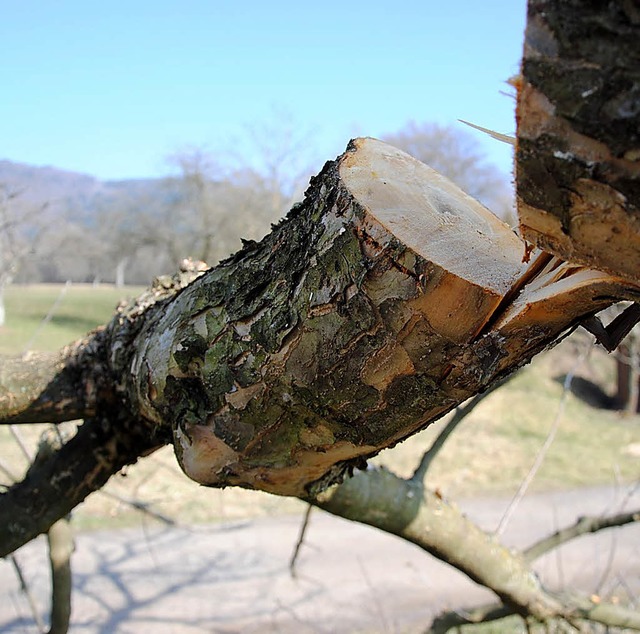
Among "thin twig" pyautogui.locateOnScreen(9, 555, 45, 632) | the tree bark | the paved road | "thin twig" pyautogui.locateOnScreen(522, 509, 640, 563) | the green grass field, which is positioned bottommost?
the green grass field

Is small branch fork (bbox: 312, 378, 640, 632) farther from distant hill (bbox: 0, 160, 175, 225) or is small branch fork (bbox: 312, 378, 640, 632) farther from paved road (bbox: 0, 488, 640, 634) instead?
distant hill (bbox: 0, 160, 175, 225)

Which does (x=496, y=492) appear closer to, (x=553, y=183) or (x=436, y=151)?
(x=553, y=183)

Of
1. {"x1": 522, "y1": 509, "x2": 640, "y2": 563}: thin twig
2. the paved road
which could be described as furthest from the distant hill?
{"x1": 522, "y1": 509, "x2": 640, "y2": 563}: thin twig

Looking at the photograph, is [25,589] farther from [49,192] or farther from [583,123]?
[49,192]

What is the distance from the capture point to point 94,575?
5.46 m

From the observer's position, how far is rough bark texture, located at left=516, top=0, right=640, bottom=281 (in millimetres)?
542

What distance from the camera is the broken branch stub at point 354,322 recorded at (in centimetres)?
85

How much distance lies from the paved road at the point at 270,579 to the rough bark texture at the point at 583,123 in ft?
13.9

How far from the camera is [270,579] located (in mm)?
5531

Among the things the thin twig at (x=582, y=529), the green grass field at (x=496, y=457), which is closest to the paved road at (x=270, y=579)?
the green grass field at (x=496, y=457)

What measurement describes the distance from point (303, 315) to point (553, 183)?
17.7 inches

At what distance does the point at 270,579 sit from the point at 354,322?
5148mm

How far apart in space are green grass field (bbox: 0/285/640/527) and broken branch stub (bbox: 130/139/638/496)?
11.4 ft

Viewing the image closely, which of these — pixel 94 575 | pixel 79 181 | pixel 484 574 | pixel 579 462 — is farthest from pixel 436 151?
pixel 79 181
